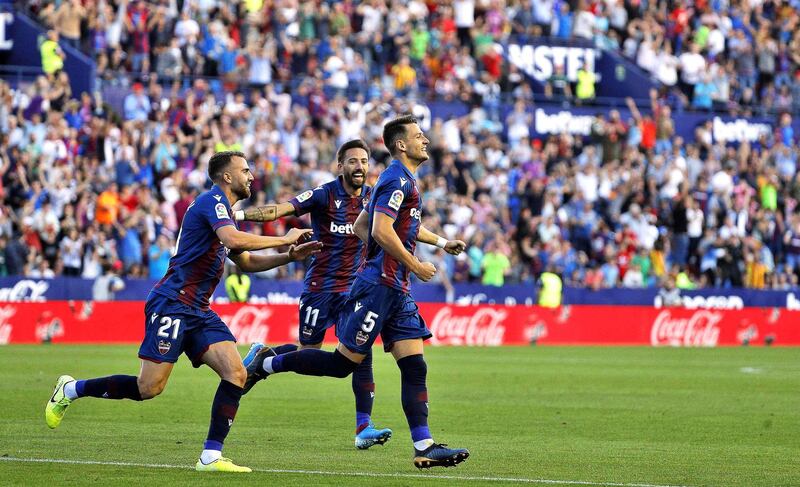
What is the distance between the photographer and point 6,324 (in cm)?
2741

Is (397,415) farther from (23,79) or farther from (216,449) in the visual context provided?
(23,79)

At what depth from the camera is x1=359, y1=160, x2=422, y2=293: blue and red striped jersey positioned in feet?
35.7

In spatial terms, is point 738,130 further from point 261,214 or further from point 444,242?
point 444,242

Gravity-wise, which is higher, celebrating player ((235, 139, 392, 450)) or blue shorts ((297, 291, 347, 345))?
celebrating player ((235, 139, 392, 450))

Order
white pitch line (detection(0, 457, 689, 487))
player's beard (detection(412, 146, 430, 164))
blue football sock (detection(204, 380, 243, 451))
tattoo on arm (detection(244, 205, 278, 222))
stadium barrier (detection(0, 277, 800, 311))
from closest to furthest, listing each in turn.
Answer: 1. white pitch line (detection(0, 457, 689, 487))
2. blue football sock (detection(204, 380, 243, 451))
3. player's beard (detection(412, 146, 430, 164))
4. tattoo on arm (detection(244, 205, 278, 222))
5. stadium barrier (detection(0, 277, 800, 311))

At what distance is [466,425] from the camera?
47.6 ft

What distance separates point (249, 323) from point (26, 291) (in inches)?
167

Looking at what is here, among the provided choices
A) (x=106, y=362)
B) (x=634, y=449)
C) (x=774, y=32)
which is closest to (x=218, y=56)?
(x=106, y=362)

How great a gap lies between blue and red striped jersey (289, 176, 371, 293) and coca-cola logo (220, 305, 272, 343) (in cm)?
1552

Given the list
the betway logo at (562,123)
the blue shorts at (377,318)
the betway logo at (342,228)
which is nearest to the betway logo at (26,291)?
the betway logo at (562,123)

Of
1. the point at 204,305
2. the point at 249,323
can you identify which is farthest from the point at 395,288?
the point at 249,323

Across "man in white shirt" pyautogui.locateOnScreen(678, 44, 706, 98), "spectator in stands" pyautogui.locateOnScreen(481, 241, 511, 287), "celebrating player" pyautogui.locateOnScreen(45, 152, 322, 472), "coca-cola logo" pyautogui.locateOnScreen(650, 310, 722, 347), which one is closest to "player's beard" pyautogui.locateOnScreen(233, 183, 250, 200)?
"celebrating player" pyautogui.locateOnScreen(45, 152, 322, 472)

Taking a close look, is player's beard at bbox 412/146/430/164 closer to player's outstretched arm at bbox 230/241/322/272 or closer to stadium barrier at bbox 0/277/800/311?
player's outstretched arm at bbox 230/241/322/272

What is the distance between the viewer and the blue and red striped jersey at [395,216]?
10.9m
